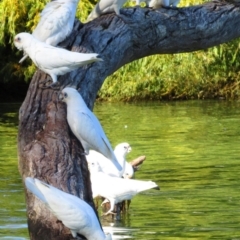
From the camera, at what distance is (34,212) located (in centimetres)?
374

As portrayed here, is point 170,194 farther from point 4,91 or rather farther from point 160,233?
point 4,91

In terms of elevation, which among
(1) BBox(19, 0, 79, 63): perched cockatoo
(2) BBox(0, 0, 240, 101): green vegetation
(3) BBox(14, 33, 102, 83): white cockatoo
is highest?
(1) BBox(19, 0, 79, 63): perched cockatoo

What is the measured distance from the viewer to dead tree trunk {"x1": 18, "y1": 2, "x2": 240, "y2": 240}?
373cm

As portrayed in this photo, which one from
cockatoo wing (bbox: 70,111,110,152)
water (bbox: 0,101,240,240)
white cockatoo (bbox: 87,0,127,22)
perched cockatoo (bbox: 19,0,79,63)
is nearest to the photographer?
cockatoo wing (bbox: 70,111,110,152)

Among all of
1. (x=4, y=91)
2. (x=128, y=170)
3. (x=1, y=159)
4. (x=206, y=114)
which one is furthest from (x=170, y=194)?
(x=4, y=91)

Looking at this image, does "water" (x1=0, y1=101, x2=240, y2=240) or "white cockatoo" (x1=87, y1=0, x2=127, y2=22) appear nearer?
"white cockatoo" (x1=87, y1=0, x2=127, y2=22)

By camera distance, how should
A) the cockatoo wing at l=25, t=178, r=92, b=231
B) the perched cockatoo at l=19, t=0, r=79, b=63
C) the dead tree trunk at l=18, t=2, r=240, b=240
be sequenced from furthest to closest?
1. the perched cockatoo at l=19, t=0, r=79, b=63
2. the dead tree trunk at l=18, t=2, r=240, b=240
3. the cockatoo wing at l=25, t=178, r=92, b=231

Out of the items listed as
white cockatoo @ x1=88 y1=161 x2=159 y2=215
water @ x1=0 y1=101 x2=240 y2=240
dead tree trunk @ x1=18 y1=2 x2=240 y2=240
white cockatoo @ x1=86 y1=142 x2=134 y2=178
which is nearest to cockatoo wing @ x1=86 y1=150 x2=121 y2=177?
white cockatoo @ x1=86 y1=142 x2=134 y2=178

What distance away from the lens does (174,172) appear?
11.2 meters

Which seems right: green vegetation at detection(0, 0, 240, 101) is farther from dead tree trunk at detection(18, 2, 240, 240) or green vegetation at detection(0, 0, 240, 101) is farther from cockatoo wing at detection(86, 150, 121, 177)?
dead tree trunk at detection(18, 2, 240, 240)

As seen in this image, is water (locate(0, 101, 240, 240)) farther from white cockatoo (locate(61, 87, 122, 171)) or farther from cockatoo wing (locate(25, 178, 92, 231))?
cockatoo wing (locate(25, 178, 92, 231))

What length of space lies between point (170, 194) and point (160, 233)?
187cm

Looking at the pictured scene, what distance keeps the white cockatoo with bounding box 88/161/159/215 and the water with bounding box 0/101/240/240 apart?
0.24 m

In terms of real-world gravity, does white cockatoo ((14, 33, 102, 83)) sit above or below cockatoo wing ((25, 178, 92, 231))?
above
